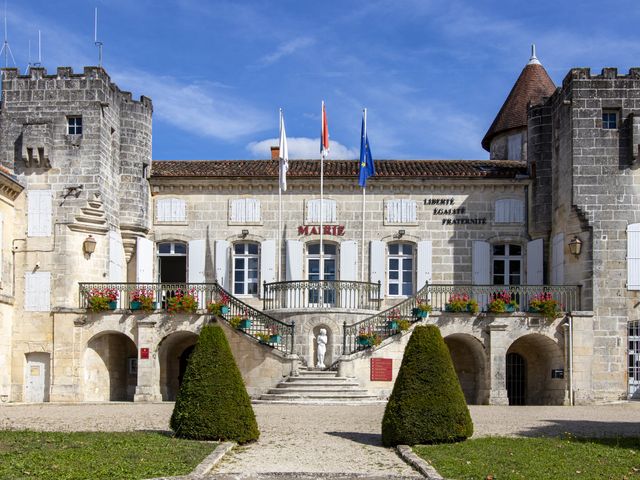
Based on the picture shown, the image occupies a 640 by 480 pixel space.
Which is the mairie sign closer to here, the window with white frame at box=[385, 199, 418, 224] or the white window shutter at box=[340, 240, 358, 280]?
the white window shutter at box=[340, 240, 358, 280]

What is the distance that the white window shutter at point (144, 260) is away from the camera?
2589cm

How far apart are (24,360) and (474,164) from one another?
1362 cm

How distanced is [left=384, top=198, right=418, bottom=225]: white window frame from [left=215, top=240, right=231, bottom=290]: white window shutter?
456cm

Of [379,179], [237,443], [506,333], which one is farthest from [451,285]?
[237,443]

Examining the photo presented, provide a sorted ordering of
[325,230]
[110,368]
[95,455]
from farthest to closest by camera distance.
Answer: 1. [325,230]
2. [110,368]
3. [95,455]

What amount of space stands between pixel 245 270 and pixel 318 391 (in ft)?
19.9

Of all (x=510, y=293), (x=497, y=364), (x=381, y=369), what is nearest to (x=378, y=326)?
(x=381, y=369)

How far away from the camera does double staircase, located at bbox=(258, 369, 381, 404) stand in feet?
70.3

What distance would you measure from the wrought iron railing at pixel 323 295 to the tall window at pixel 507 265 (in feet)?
11.3

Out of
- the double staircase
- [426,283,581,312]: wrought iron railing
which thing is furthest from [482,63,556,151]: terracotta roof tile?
the double staircase

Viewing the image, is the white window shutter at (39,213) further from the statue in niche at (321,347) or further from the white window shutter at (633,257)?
the white window shutter at (633,257)

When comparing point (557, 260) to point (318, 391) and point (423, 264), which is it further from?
point (318, 391)

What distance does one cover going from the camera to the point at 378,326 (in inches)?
954

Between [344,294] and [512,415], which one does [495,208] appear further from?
[512,415]
